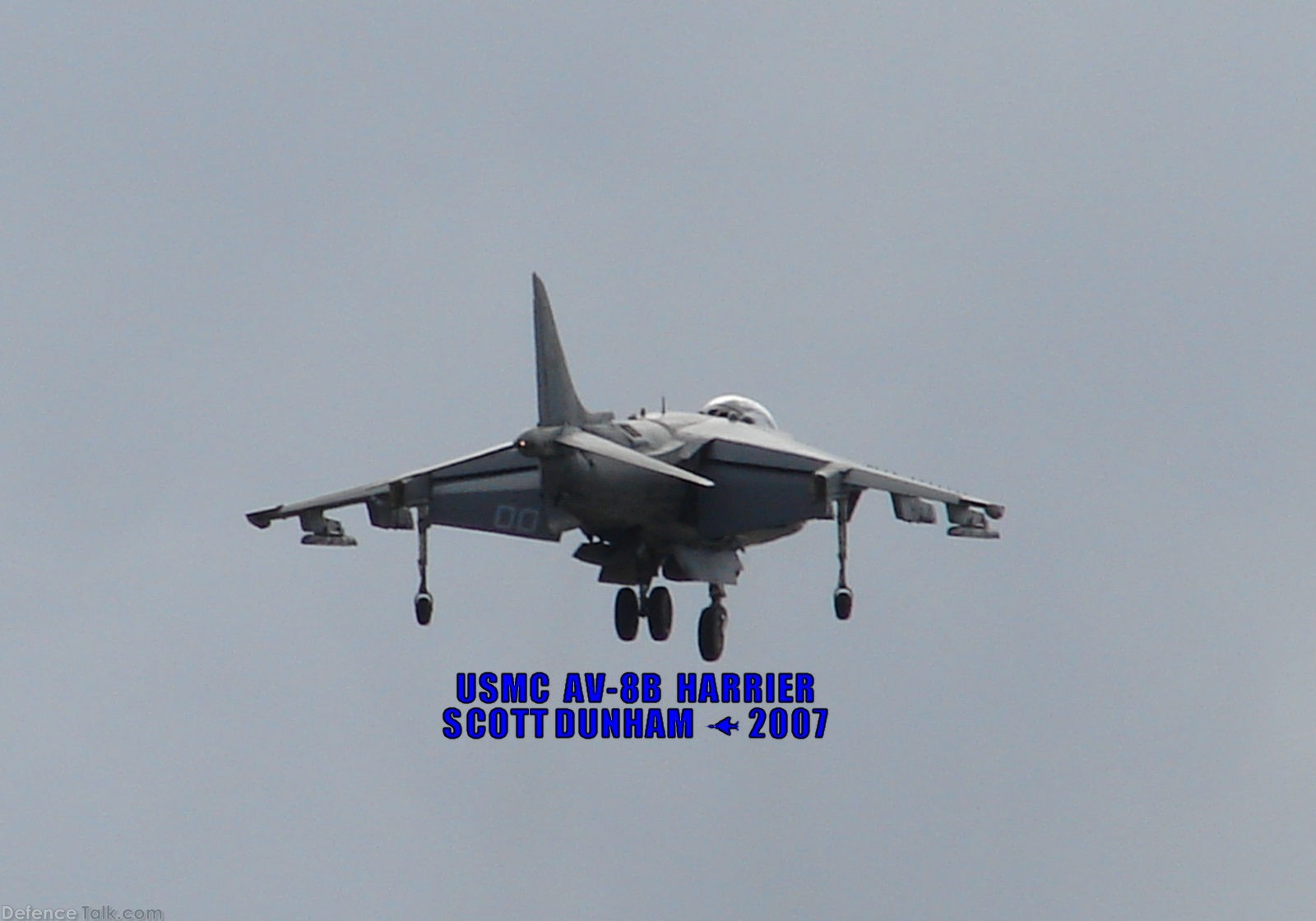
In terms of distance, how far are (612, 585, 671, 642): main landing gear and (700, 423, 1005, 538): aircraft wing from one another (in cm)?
267

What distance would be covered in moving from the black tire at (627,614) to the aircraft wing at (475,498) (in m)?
3.63

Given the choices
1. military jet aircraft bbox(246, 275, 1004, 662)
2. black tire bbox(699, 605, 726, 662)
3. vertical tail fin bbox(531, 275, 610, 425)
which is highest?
vertical tail fin bbox(531, 275, 610, 425)

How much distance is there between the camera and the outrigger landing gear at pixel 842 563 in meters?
94.5

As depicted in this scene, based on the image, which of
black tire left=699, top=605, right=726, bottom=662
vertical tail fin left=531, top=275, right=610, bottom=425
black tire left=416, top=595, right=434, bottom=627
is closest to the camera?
vertical tail fin left=531, top=275, right=610, bottom=425

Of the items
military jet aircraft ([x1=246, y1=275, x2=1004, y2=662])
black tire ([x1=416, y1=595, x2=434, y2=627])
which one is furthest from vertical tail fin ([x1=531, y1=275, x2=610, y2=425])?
black tire ([x1=416, y1=595, x2=434, y2=627])

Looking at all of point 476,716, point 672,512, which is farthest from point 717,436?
point 476,716

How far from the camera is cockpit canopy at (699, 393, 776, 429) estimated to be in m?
102

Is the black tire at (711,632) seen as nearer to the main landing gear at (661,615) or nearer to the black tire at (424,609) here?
the main landing gear at (661,615)

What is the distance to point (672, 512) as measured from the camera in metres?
96.7

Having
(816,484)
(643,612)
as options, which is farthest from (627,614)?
(816,484)

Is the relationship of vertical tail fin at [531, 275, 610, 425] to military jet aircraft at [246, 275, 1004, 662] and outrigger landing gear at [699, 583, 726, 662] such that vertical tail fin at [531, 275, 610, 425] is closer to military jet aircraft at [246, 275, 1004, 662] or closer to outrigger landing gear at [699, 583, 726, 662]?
military jet aircraft at [246, 275, 1004, 662]

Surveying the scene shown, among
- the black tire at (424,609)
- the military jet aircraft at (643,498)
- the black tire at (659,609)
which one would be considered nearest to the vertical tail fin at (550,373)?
the military jet aircraft at (643,498)

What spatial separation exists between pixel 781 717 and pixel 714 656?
197cm

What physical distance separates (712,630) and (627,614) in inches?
76.8
